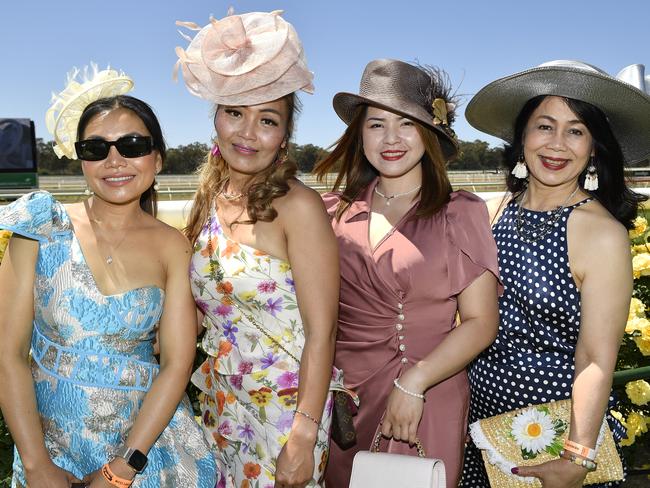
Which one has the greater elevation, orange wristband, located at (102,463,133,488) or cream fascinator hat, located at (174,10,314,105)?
cream fascinator hat, located at (174,10,314,105)

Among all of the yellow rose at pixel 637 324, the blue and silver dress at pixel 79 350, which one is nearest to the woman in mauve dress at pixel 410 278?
the blue and silver dress at pixel 79 350

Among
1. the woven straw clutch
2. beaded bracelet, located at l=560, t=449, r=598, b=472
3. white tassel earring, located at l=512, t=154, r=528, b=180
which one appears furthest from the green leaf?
white tassel earring, located at l=512, t=154, r=528, b=180

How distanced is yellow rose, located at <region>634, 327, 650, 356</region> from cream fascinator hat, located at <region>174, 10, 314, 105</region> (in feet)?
7.95

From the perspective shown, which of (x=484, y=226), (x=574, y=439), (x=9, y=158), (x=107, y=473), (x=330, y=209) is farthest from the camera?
(x=9, y=158)

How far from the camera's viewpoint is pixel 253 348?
2678 millimetres

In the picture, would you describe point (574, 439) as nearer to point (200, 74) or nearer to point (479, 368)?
point (479, 368)

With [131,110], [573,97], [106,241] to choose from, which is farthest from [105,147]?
[573,97]

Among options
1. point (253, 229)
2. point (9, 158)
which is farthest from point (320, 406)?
point (9, 158)

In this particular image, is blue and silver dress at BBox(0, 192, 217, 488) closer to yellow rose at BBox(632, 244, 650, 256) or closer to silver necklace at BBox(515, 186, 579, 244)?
silver necklace at BBox(515, 186, 579, 244)

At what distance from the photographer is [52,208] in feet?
7.97

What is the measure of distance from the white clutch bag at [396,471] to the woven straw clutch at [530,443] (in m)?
0.36

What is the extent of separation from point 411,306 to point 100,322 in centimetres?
122

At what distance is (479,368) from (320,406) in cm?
78

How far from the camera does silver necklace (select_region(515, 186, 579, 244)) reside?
2.76 m
